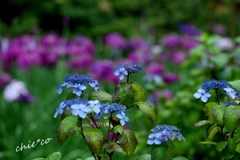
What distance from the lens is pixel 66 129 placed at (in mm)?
875

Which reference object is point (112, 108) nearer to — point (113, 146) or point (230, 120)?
point (113, 146)

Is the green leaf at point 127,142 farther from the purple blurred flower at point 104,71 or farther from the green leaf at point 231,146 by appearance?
the purple blurred flower at point 104,71

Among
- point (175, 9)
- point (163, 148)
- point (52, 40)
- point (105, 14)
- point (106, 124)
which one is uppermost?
point (105, 14)

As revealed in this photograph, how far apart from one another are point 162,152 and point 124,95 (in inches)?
6.7

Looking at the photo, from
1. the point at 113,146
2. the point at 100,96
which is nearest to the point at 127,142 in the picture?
the point at 113,146

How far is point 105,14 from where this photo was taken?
7.47m

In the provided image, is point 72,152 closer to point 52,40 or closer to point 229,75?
point 229,75

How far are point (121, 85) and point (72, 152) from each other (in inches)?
60.1

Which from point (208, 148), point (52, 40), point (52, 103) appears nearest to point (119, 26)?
point (52, 40)

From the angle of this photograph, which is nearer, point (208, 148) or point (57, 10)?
point (208, 148)

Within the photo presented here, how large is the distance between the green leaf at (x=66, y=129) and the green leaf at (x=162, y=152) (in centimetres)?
19

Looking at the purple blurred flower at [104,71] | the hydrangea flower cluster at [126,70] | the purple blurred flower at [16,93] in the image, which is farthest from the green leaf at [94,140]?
the purple blurred flower at [104,71]

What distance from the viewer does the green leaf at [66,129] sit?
874 mm

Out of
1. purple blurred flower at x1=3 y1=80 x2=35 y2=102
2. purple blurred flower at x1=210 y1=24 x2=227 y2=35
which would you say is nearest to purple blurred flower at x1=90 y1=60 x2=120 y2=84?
purple blurred flower at x1=3 y1=80 x2=35 y2=102
